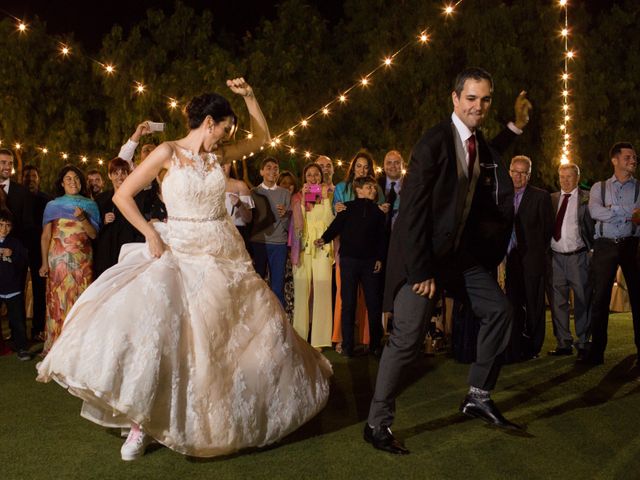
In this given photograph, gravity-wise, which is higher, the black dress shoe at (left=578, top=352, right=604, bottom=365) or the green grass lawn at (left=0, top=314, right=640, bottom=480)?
the black dress shoe at (left=578, top=352, right=604, bottom=365)

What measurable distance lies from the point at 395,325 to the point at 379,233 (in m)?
3.27

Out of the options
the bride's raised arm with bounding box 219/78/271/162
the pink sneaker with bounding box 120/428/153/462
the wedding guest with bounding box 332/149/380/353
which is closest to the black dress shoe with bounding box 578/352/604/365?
the wedding guest with bounding box 332/149/380/353

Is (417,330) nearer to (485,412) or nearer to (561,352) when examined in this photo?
(485,412)

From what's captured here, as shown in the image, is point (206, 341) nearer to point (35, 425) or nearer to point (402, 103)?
point (35, 425)

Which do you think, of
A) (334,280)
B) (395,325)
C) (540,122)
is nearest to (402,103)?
(540,122)

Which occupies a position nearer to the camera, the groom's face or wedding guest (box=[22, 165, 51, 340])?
the groom's face

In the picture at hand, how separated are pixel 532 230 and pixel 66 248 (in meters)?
4.77

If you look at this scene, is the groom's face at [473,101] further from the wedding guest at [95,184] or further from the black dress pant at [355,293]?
the wedding guest at [95,184]

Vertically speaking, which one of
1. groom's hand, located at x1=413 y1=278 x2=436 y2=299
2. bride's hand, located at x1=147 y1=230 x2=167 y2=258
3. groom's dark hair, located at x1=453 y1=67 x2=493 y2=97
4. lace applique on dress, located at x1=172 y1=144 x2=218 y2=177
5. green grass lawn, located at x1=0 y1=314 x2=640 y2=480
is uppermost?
groom's dark hair, located at x1=453 y1=67 x2=493 y2=97

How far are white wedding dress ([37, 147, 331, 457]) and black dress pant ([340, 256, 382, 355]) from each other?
2.83 meters

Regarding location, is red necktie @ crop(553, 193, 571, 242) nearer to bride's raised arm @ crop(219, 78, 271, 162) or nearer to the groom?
the groom

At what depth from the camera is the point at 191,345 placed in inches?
166

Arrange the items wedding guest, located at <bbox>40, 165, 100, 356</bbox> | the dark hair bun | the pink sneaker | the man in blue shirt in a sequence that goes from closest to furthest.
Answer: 1. the pink sneaker
2. the dark hair bun
3. the man in blue shirt
4. wedding guest, located at <bbox>40, 165, 100, 356</bbox>

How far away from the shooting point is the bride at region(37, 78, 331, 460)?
13.0 feet
